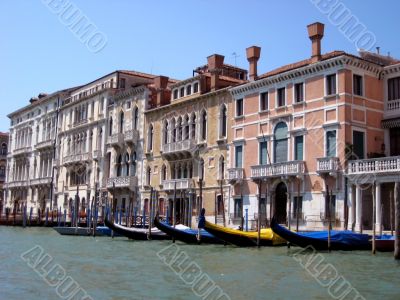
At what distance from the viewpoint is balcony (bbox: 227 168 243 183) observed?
22.2 meters

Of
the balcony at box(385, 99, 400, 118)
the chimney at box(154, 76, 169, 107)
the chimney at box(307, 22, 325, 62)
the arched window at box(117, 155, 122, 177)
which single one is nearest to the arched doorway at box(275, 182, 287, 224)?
the balcony at box(385, 99, 400, 118)

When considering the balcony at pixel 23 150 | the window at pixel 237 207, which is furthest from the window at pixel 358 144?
the balcony at pixel 23 150

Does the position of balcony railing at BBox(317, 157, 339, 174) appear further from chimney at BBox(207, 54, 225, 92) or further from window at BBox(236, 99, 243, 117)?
chimney at BBox(207, 54, 225, 92)

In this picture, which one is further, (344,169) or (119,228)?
(119,228)

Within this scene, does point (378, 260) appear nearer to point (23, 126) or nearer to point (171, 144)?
point (171, 144)

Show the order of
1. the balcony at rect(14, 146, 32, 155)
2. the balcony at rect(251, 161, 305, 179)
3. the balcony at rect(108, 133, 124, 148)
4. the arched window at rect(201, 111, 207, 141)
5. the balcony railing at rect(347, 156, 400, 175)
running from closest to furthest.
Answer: the balcony railing at rect(347, 156, 400, 175) → the balcony at rect(251, 161, 305, 179) → the arched window at rect(201, 111, 207, 141) → the balcony at rect(108, 133, 124, 148) → the balcony at rect(14, 146, 32, 155)

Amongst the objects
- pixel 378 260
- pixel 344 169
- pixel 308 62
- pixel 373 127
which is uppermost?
pixel 308 62

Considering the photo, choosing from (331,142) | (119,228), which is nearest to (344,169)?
(331,142)

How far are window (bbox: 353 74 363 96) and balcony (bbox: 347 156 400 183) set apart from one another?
8.30 ft

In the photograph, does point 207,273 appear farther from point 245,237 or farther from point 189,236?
point 189,236

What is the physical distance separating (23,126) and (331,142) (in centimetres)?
2910

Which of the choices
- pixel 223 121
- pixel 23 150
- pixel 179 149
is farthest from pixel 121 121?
pixel 23 150

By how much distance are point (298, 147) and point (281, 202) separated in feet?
7.03

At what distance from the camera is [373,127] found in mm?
19469
